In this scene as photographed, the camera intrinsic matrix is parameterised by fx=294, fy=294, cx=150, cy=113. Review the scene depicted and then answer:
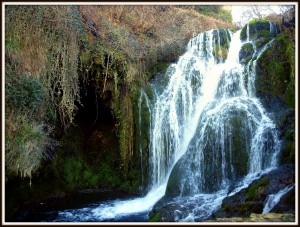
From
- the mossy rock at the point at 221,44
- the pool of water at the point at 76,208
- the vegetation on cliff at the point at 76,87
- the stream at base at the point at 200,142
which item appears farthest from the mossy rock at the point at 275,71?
the pool of water at the point at 76,208

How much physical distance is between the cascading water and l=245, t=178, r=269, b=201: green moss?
1.29 feet

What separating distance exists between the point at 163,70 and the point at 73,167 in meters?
4.68

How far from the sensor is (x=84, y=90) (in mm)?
9602

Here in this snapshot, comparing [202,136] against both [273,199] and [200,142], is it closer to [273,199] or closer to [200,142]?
[200,142]

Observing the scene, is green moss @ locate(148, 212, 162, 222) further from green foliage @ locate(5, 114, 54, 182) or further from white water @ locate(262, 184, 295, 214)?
green foliage @ locate(5, 114, 54, 182)

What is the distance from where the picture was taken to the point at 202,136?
25.4 feet

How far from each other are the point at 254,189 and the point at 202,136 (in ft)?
6.99

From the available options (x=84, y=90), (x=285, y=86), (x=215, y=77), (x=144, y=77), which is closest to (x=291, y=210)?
(x=285, y=86)

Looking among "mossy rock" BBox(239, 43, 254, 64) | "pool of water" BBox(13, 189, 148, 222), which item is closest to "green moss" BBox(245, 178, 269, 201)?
"pool of water" BBox(13, 189, 148, 222)

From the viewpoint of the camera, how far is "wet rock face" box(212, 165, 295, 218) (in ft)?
18.5

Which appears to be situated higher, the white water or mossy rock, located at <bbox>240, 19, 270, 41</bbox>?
mossy rock, located at <bbox>240, 19, 270, 41</bbox>

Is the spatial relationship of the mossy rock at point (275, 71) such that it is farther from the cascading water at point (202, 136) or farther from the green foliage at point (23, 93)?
the green foliage at point (23, 93)

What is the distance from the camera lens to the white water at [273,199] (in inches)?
211

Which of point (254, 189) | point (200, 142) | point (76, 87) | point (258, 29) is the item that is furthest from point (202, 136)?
point (258, 29)
